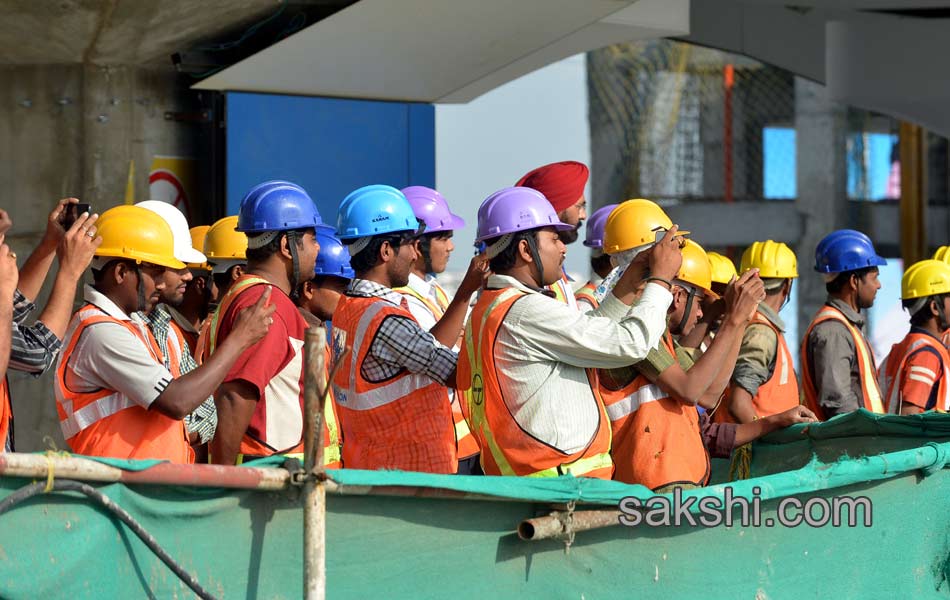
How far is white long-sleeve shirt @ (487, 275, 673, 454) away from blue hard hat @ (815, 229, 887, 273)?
11.5 ft

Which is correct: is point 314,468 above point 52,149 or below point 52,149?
below

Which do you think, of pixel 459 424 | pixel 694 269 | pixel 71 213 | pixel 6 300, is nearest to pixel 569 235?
pixel 694 269

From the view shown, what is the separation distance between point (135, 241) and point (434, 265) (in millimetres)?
2062

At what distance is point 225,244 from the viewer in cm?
650

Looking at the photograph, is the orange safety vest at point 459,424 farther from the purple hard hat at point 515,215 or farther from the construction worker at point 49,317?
the construction worker at point 49,317

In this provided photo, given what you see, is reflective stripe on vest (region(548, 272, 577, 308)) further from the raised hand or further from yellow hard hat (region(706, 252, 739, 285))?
the raised hand

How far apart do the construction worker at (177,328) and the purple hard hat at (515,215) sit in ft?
4.40

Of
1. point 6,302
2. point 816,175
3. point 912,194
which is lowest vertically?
point 6,302

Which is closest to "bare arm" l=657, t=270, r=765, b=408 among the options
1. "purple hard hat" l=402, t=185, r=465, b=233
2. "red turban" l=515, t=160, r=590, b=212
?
"red turban" l=515, t=160, r=590, b=212

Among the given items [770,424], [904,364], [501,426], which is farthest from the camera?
[904,364]

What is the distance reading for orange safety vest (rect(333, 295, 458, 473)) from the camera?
5145mm

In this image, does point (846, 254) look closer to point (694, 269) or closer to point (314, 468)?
point (694, 269)

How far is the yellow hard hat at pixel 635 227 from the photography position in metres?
5.55

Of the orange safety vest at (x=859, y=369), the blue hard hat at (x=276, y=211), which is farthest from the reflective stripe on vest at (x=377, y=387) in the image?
the orange safety vest at (x=859, y=369)
